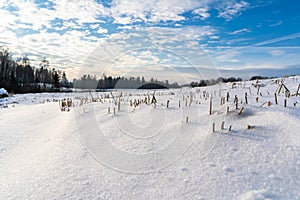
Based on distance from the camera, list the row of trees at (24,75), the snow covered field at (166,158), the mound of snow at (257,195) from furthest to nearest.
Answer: the row of trees at (24,75), the snow covered field at (166,158), the mound of snow at (257,195)

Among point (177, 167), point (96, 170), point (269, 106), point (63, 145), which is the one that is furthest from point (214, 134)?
point (63, 145)

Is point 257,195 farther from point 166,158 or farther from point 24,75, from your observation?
point 24,75

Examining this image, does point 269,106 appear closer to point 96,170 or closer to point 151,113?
point 151,113

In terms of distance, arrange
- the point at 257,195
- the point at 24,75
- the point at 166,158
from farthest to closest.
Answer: the point at 24,75 < the point at 166,158 < the point at 257,195

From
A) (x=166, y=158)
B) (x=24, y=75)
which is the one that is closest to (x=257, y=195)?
(x=166, y=158)

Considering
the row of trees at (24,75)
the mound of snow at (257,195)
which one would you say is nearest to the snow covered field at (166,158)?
the mound of snow at (257,195)

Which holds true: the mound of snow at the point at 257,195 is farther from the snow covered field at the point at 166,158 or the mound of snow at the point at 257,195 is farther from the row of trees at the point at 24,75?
the row of trees at the point at 24,75

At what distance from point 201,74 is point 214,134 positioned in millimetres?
1383

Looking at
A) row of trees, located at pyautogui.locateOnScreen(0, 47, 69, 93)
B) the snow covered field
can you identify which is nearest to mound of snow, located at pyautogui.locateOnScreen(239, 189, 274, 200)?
the snow covered field

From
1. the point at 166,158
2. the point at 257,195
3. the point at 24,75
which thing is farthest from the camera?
the point at 24,75

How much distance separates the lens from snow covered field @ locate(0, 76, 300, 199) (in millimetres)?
1729

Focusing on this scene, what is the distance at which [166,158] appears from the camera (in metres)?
2.19

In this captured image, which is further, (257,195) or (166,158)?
(166,158)

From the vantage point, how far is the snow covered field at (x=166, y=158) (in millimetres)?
1729
